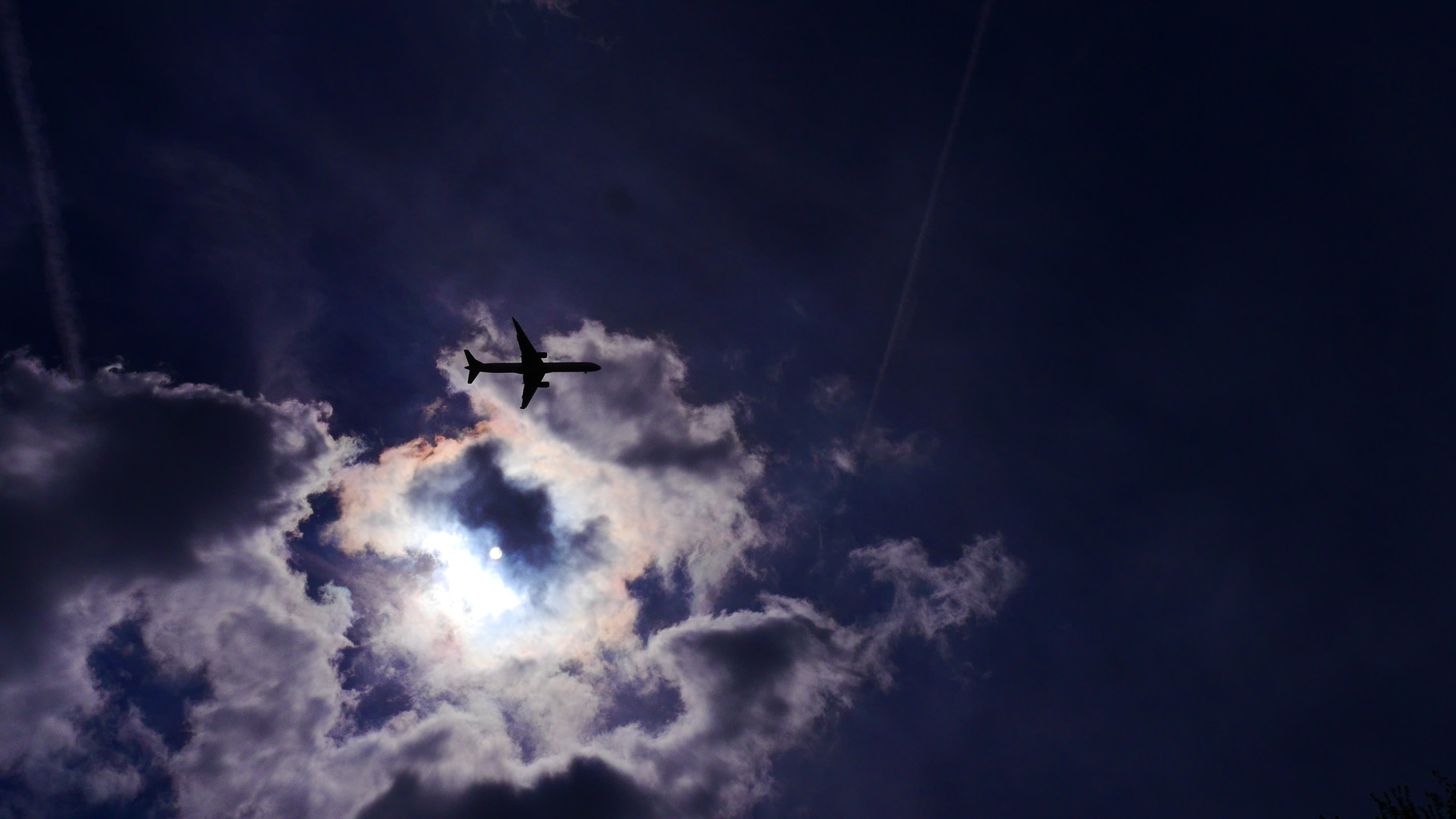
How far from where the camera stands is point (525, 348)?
86.6 m

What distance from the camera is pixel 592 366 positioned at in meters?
95.0

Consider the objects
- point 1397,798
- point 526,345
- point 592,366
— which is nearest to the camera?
point 1397,798

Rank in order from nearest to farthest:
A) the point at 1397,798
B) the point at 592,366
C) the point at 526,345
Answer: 1. the point at 1397,798
2. the point at 526,345
3. the point at 592,366

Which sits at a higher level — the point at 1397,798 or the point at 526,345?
the point at 526,345

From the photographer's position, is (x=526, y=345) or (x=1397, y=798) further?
(x=526, y=345)

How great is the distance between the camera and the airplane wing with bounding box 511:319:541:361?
280 ft

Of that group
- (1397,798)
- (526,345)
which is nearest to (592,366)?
(526,345)

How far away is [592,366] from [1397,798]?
105805 millimetres

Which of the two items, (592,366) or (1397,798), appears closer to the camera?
(1397,798)

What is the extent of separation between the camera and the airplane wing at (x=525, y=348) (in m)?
85.4

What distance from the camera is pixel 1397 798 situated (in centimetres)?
5681

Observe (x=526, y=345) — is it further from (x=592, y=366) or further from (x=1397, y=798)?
(x=1397, y=798)

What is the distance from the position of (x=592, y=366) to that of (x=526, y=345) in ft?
38.6
